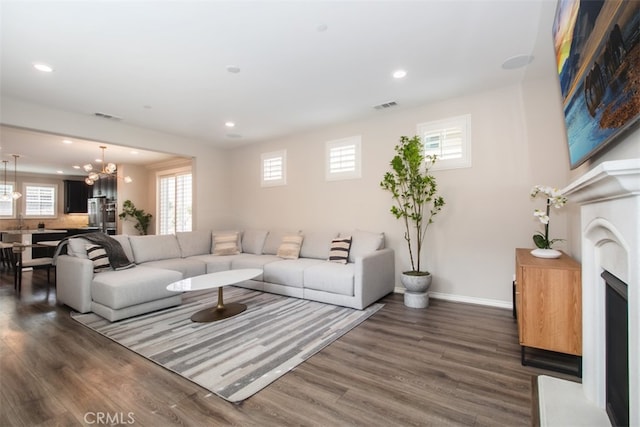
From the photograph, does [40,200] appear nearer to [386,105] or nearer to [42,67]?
[42,67]

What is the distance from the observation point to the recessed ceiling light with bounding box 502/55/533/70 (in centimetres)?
284

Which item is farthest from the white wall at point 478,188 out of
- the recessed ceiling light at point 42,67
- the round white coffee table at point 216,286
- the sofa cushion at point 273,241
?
the recessed ceiling light at point 42,67

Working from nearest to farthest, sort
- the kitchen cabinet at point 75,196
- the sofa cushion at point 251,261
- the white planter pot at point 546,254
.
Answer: the white planter pot at point 546,254, the sofa cushion at point 251,261, the kitchen cabinet at point 75,196

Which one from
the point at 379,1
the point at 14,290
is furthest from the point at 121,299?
the point at 379,1

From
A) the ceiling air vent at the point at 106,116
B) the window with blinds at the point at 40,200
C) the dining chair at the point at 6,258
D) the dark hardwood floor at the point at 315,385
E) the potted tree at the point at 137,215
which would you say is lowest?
the dark hardwood floor at the point at 315,385

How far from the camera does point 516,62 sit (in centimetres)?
294

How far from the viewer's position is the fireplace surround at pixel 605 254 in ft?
3.43

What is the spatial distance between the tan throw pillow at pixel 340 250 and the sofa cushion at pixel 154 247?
2.80 meters

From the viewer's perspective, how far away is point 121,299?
10.2 feet

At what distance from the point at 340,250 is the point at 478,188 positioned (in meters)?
2.00

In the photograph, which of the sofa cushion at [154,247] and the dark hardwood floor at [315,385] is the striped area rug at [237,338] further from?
the sofa cushion at [154,247]

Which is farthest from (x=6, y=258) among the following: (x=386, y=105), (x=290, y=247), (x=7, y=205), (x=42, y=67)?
(x=386, y=105)

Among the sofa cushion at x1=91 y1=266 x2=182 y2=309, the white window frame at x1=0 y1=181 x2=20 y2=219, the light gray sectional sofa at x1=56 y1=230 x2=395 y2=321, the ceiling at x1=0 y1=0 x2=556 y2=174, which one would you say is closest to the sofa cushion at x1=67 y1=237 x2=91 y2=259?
the light gray sectional sofa at x1=56 y1=230 x2=395 y2=321
